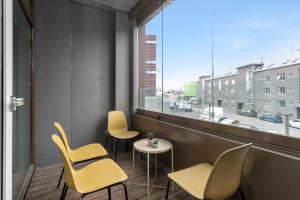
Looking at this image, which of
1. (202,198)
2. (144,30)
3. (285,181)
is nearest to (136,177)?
(202,198)

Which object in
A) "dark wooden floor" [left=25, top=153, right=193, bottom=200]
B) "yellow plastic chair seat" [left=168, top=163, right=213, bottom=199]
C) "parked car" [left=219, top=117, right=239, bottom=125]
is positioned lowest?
"dark wooden floor" [left=25, top=153, right=193, bottom=200]

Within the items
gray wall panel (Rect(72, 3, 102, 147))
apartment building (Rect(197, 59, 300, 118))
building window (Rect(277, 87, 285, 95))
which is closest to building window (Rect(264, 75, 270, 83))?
apartment building (Rect(197, 59, 300, 118))

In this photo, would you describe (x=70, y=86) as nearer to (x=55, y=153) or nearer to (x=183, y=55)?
(x=55, y=153)

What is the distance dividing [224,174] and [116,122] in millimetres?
2302

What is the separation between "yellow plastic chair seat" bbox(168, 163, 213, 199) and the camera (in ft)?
4.43

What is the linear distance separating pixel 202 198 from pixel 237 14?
1.67 meters

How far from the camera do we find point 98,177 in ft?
5.12

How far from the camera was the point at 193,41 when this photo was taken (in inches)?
88.0

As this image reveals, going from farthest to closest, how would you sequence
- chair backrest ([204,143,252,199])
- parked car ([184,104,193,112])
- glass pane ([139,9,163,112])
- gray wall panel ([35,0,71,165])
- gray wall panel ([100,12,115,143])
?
gray wall panel ([100,12,115,143]), glass pane ([139,9,163,112]), gray wall panel ([35,0,71,165]), parked car ([184,104,193,112]), chair backrest ([204,143,252,199])

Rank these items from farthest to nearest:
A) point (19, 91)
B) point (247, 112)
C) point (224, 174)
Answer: point (19, 91) < point (247, 112) < point (224, 174)

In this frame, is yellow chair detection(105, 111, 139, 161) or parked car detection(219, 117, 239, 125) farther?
yellow chair detection(105, 111, 139, 161)

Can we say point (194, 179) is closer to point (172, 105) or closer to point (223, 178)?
point (223, 178)

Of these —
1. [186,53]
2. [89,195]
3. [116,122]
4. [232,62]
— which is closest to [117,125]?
[116,122]

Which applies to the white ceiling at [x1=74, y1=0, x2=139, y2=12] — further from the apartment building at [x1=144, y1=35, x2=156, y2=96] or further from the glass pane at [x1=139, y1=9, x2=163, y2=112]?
the apartment building at [x1=144, y1=35, x2=156, y2=96]
